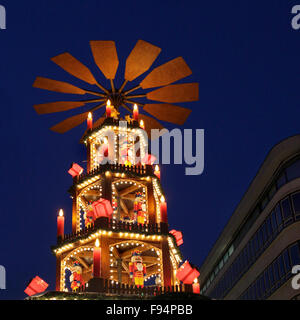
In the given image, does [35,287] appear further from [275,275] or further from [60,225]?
[275,275]

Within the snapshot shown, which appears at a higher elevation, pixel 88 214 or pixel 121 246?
pixel 88 214

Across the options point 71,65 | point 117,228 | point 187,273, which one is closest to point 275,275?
point 117,228

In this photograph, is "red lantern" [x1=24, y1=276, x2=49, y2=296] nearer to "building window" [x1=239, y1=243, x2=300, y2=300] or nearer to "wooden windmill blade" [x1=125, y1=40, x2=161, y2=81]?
"wooden windmill blade" [x1=125, y1=40, x2=161, y2=81]

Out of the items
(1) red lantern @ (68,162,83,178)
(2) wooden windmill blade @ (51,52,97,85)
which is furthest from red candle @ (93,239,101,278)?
(2) wooden windmill blade @ (51,52,97,85)

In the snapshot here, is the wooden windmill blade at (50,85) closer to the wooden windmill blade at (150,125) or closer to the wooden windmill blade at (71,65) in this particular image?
the wooden windmill blade at (71,65)

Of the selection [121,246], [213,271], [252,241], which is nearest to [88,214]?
[121,246]

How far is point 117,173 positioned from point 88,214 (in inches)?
124

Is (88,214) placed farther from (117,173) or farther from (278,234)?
(278,234)

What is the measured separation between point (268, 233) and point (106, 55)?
19.9 meters

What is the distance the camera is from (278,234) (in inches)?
1591

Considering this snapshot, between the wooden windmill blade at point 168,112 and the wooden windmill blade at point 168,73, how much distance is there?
1666 millimetres

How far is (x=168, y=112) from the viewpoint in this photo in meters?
35.0

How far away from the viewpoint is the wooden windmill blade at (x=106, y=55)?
32.0 meters

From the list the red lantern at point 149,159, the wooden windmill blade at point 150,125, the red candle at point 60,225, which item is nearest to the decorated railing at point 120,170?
the red lantern at point 149,159
